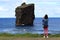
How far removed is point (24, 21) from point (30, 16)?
354cm

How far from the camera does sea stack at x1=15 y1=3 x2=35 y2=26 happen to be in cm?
10850

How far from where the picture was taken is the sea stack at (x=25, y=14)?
356 ft

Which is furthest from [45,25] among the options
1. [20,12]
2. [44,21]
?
[20,12]

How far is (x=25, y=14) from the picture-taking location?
110750 mm

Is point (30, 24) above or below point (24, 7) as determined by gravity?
below

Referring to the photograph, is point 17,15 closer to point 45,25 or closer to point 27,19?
point 27,19

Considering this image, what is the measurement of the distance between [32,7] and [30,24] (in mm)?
7204

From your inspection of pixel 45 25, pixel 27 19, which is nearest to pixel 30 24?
pixel 27 19

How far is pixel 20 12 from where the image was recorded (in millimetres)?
107750

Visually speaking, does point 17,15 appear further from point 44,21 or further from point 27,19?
Answer: point 44,21

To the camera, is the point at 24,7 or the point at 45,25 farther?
the point at 24,7

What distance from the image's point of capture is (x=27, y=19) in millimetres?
111125

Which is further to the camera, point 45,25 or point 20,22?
point 20,22

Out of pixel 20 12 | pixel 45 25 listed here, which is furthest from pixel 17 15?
pixel 45 25
